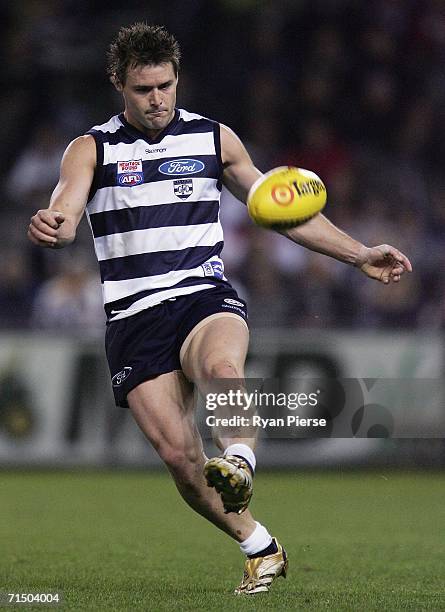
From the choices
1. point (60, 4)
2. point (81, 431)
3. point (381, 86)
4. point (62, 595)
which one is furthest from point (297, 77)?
point (62, 595)

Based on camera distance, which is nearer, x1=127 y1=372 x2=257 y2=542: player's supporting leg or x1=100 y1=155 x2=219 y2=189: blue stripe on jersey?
x1=127 y1=372 x2=257 y2=542: player's supporting leg

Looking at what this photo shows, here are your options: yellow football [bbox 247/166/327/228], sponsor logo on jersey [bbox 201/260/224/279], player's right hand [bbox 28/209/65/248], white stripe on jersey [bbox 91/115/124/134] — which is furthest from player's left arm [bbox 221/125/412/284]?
player's right hand [bbox 28/209/65/248]

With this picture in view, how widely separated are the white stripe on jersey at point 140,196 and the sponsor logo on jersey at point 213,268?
0.97ft

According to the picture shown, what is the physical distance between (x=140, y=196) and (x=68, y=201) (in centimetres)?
40

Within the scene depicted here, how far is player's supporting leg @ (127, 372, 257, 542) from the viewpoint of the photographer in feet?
18.9

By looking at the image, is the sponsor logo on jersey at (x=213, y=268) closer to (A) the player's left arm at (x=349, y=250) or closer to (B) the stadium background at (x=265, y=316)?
(A) the player's left arm at (x=349, y=250)

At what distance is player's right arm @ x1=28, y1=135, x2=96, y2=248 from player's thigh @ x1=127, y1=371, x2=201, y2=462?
31.7 inches

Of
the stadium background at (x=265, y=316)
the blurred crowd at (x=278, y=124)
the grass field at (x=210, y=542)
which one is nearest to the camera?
the grass field at (x=210, y=542)

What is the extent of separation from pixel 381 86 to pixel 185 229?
9064 mm

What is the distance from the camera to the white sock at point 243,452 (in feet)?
16.7

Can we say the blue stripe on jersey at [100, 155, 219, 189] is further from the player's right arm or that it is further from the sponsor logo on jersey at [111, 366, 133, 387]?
the sponsor logo on jersey at [111, 366, 133, 387]

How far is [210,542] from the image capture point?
7914mm

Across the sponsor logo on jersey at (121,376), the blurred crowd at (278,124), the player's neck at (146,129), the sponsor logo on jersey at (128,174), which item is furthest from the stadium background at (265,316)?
the player's neck at (146,129)

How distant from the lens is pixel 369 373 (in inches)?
478
